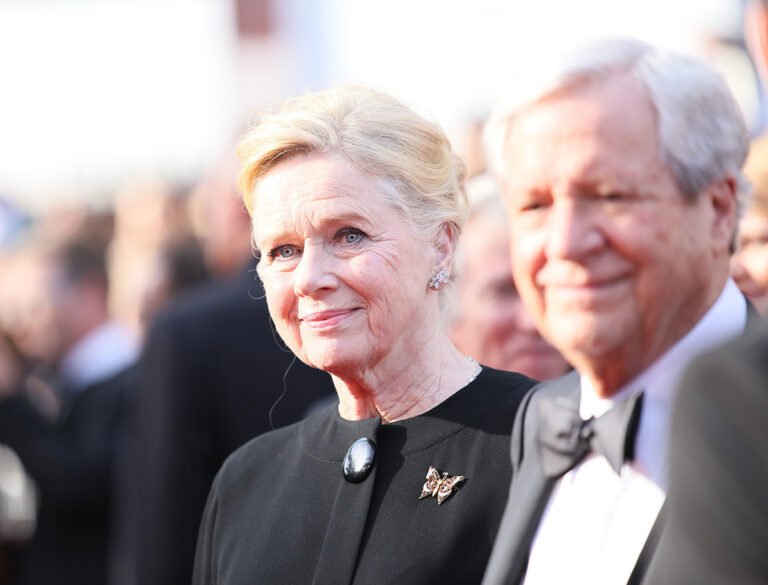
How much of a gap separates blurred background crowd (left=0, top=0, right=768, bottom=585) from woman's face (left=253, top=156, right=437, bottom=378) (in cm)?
35

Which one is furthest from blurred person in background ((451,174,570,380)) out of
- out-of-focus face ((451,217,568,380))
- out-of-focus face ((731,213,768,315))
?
out-of-focus face ((731,213,768,315))

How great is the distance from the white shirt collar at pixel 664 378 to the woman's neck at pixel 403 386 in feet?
1.75

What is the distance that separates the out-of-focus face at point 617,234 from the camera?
2.84m

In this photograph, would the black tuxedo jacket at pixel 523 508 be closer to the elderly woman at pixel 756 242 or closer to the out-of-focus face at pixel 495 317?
the elderly woman at pixel 756 242

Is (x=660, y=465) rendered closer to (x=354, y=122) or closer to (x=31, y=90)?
(x=354, y=122)

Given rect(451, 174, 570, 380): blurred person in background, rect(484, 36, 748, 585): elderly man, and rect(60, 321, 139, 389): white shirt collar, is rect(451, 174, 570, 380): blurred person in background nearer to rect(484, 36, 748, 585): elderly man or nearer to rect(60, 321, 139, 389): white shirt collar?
rect(484, 36, 748, 585): elderly man

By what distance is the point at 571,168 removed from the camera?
288cm

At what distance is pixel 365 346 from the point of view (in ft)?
11.0

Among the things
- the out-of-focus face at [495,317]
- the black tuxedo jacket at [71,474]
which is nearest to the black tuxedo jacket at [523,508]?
the out-of-focus face at [495,317]

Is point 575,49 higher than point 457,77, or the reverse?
point 575,49

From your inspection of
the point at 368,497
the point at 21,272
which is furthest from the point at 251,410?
the point at 21,272

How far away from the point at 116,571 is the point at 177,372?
2081mm

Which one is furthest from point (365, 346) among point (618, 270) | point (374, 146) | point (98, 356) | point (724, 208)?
point (98, 356)

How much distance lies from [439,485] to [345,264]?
59 centimetres
